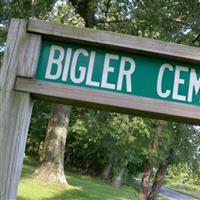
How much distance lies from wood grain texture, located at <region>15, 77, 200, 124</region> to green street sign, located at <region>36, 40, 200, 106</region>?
0.02 m

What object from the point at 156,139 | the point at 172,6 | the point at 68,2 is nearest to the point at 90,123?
the point at 156,139

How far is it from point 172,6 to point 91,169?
19248 mm

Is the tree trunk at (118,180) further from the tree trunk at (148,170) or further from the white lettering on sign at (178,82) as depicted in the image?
the white lettering on sign at (178,82)

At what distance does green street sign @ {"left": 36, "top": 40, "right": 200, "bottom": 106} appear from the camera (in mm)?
1668

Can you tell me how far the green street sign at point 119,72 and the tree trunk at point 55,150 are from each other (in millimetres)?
13549

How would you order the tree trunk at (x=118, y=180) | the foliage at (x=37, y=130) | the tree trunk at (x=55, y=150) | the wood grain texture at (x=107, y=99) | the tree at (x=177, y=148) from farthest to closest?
the foliage at (x=37, y=130) < the tree trunk at (x=118, y=180) < the tree at (x=177, y=148) < the tree trunk at (x=55, y=150) < the wood grain texture at (x=107, y=99)

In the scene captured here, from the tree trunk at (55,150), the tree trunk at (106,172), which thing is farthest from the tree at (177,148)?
the tree trunk at (106,172)

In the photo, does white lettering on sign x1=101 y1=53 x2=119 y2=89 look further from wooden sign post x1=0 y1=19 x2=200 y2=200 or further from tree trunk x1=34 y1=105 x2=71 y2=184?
tree trunk x1=34 y1=105 x2=71 y2=184

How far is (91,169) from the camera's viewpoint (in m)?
31.2

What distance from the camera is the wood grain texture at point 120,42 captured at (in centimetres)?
167

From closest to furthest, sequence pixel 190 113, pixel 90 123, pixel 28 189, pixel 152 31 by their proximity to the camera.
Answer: pixel 190 113 < pixel 28 189 < pixel 152 31 < pixel 90 123

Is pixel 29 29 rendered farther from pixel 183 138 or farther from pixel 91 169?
pixel 91 169

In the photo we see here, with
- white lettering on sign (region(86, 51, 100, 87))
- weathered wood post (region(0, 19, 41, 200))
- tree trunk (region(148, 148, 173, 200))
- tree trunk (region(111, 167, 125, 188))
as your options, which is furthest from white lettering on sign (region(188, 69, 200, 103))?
tree trunk (region(111, 167, 125, 188))

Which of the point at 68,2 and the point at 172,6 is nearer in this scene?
the point at 172,6
